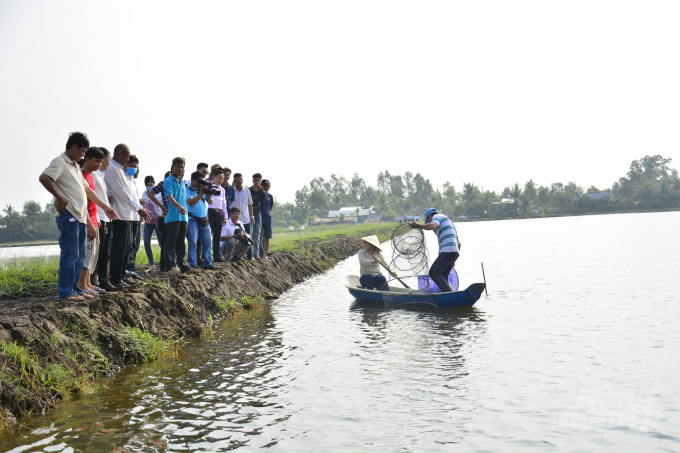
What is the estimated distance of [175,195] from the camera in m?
9.82

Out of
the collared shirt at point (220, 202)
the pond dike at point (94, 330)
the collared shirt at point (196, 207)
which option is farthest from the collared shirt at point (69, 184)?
the collared shirt at point (220, 202)

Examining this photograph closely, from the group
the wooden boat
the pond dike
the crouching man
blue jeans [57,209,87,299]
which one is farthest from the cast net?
blue jeans [57,209,87,299]

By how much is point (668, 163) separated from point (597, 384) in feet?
660

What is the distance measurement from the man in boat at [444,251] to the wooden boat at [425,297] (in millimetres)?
287

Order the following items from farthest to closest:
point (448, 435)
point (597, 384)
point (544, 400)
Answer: point (597, 384)
point (544, 400)
point (448, 435)

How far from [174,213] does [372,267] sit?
17.2 feet

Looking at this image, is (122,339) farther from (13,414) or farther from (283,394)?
(283,394)

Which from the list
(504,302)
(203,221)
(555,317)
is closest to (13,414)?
(203,221)

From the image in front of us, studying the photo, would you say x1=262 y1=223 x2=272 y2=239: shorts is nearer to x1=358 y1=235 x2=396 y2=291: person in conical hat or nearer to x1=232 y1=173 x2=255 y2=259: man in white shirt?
x1=232 y1=173 x2=255 y2=259: man in white shirt

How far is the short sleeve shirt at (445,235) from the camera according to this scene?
11.1 m

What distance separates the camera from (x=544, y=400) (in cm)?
549

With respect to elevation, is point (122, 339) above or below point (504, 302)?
above

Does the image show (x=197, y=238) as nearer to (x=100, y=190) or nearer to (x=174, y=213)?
(x=174, y=213)

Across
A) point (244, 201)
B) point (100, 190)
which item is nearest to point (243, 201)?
point (244, 201)
